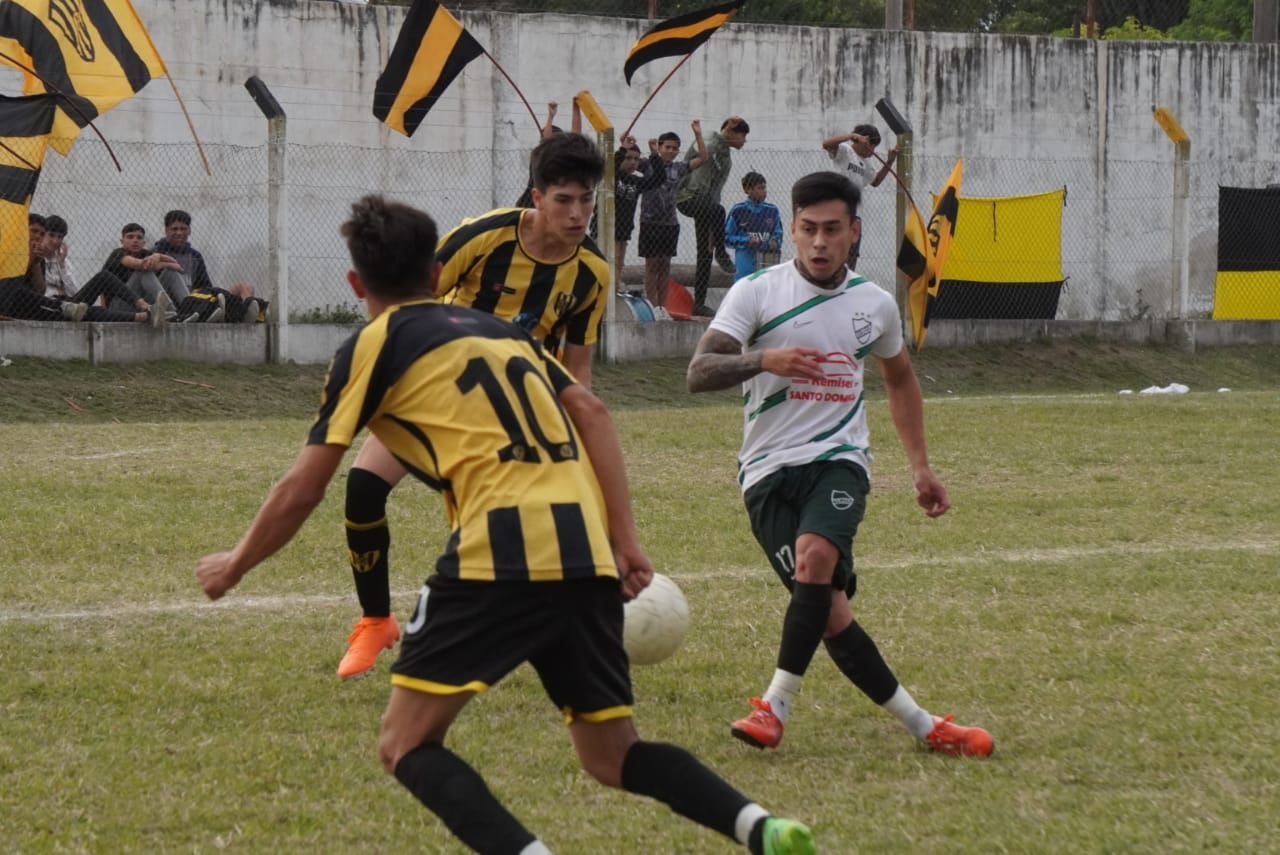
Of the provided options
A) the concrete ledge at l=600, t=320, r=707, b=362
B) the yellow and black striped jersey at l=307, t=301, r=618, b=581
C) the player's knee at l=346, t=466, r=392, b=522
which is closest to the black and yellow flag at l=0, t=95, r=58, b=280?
the concrete ledge at l=600, t=320, r=707, b=362

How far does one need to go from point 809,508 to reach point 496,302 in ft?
4.97

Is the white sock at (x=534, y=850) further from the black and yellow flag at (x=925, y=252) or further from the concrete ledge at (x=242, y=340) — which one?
the black and yellow flag at (x=925, y=252)

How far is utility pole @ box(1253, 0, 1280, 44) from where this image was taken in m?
24.7

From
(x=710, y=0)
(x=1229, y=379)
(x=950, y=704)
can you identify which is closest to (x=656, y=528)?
(x=950, y=704)

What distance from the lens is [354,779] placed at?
4.84 meters

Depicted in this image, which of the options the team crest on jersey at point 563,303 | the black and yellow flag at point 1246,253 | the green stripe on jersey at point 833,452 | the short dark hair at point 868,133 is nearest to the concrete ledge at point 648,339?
the short dark hair at point 868,133

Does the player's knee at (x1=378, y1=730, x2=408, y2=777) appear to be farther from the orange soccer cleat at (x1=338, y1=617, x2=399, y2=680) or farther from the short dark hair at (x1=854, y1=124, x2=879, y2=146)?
the short dark hair at (x1=854, y1=124, x2=879, y2=146)

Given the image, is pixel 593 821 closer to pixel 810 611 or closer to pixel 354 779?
pixel 354 779

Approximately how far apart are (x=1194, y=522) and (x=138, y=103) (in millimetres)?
12116

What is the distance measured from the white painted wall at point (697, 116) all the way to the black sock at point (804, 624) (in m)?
12.8

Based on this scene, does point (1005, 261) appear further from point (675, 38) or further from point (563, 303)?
point (563, 303)

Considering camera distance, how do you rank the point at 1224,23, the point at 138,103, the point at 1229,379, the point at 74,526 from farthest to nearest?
the point at 1224,23, the point at 1229,379, the point at 138,103, the point at 74,526

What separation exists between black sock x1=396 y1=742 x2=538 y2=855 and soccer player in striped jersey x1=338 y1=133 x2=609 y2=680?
217 centimetres

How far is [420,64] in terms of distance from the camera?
17172 millimetres
